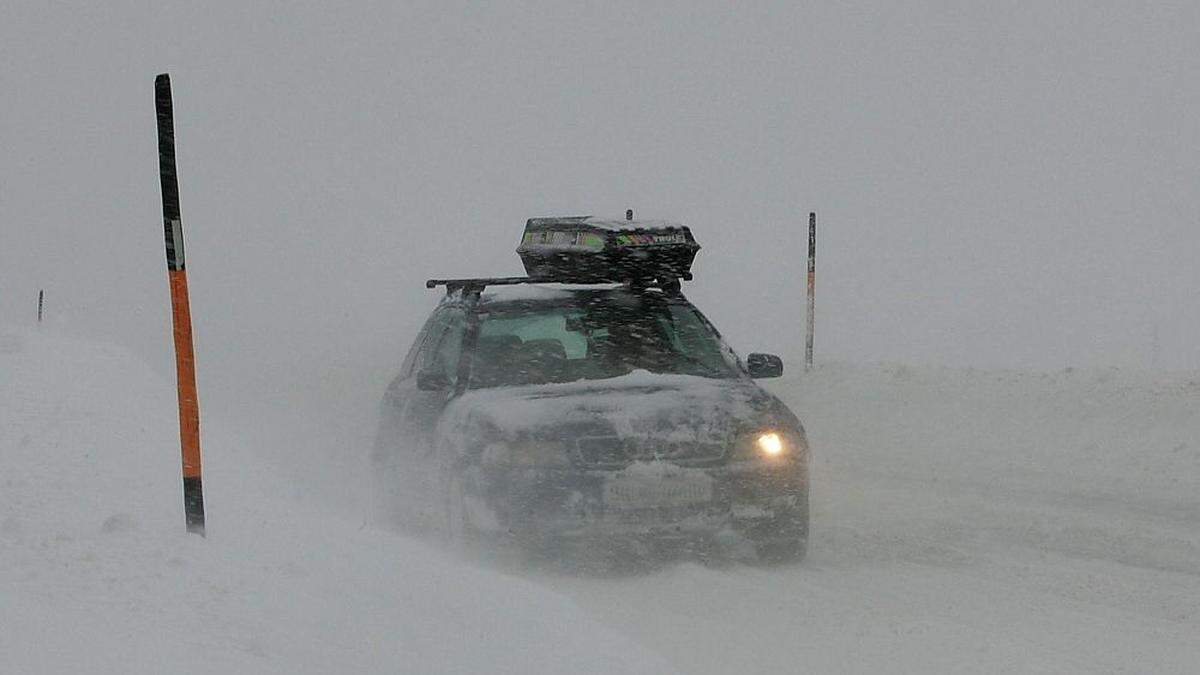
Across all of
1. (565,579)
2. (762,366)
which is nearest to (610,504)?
(565,579)

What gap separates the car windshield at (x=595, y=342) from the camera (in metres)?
8.04

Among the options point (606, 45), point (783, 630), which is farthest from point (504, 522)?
point (606, 45)

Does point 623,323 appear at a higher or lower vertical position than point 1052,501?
higher

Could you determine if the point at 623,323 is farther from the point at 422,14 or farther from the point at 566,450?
the point at 422,14

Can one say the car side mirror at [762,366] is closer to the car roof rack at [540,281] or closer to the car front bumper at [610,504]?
the car roof rack at [540,281]

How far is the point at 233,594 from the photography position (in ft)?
16.0

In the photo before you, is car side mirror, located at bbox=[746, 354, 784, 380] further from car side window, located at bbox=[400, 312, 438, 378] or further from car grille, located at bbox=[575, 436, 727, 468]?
car side window, located at bbox=[400, 312, 438, 378]

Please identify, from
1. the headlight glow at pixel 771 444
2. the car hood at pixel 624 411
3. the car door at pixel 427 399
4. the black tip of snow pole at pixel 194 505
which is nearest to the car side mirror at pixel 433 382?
the car door at pixel 427 399

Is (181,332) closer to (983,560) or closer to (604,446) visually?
(604,446)

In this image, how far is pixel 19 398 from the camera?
33.3ft

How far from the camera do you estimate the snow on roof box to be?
8555mm

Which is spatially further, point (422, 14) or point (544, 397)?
point (422, 14)

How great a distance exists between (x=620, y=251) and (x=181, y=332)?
3297 mm

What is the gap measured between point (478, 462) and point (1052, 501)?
167 inches
